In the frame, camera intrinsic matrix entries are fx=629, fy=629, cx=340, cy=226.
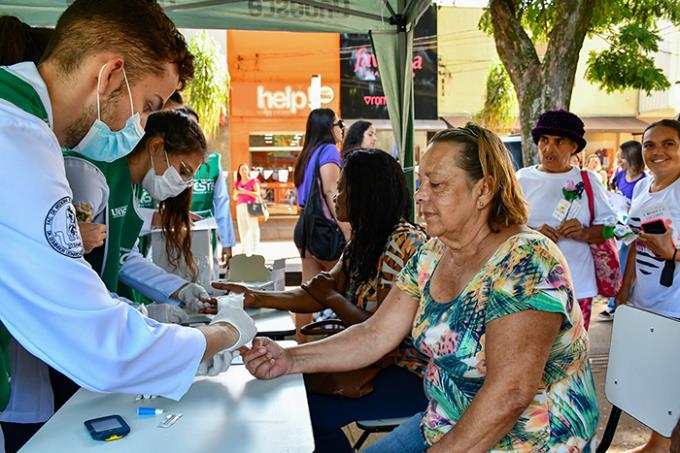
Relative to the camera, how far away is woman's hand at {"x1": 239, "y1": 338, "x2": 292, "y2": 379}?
2080 mm

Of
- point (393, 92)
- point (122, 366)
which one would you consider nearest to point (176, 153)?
point (122, 366)

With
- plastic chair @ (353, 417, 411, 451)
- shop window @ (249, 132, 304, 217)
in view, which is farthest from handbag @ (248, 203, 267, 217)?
plastic chair @ (353, 417, 411, 451)

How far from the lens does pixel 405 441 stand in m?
2.15

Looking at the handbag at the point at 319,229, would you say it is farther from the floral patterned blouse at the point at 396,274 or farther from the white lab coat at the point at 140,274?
the white lab coat at the point at 140,274

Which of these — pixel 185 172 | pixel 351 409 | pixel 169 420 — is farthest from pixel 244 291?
pixel 169 420

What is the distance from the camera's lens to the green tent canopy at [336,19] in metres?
4.78

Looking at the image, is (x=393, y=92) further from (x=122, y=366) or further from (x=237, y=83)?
(x=237, y=83)

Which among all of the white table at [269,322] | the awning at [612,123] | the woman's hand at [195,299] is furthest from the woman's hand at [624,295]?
the awning at [612,123]

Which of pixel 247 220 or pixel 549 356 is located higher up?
pixel 549 356

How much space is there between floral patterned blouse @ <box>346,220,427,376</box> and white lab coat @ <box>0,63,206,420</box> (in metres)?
1.59

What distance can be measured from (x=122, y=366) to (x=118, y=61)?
2.25ft

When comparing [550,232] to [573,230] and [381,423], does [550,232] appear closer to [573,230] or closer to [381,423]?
[573,230]

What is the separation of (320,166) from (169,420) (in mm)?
3398

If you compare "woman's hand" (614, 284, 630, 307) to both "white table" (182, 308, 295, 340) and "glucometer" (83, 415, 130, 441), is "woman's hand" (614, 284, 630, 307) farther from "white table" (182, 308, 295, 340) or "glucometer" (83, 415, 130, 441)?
"glucometer" (83, 415, 130, 441)
